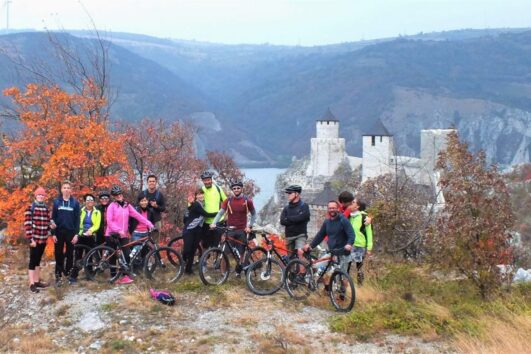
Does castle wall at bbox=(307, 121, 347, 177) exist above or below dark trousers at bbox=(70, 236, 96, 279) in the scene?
above

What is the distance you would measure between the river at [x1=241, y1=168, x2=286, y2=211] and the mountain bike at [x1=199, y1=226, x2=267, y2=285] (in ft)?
210

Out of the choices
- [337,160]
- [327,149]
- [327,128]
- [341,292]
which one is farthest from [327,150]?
[341,292]

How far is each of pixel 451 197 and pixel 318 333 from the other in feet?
14.9

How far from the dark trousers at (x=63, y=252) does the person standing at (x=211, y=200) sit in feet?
7.73

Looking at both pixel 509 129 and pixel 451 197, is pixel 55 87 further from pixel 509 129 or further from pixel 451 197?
pixel 509 129

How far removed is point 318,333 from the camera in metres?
7.71

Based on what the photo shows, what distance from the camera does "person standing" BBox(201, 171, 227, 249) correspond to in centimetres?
1005

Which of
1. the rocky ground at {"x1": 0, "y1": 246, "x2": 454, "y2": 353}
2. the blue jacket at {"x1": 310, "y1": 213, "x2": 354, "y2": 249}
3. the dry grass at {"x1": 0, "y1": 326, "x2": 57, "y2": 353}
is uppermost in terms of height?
the blue jacket at {"x1": 310, "y1": 213, "x2": 354, "y2": 249}

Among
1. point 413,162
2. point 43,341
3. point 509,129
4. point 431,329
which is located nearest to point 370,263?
point 431,329

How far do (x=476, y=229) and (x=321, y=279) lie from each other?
8.77 ft

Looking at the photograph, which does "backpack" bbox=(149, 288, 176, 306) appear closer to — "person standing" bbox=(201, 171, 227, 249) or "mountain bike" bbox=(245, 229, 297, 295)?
"mountain bike" bbox=(245, 229, 297, 295)

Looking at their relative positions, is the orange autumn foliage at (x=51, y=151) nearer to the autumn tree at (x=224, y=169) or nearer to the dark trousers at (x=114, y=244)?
the dark trousers at (x=114, y=244)

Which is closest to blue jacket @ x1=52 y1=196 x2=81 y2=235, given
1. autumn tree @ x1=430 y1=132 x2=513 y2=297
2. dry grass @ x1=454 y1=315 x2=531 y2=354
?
autumn tree @ x1=430 y1=132 x2=513 y2=297

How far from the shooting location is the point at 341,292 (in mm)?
8617
